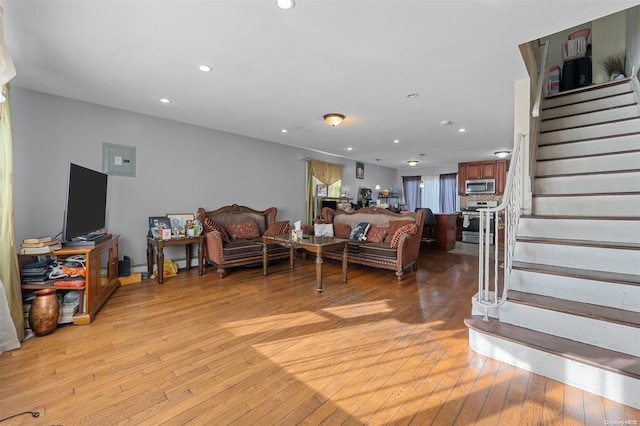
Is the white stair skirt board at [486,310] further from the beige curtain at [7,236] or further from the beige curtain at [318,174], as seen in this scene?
the beige curtain at [318,174]

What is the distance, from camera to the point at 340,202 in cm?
763

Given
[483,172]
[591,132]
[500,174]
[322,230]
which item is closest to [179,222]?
[322,230]

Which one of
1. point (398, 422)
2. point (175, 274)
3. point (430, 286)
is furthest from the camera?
point (175, 274)

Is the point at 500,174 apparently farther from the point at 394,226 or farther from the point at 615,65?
the point at 394,226

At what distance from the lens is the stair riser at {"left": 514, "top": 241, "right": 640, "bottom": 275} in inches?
81.7

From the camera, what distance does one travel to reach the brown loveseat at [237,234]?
425 cm

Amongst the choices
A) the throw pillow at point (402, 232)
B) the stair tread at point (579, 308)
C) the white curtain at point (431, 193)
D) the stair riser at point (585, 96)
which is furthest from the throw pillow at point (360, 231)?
the white curtain at point (431, 193)

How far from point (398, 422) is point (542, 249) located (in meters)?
1.96

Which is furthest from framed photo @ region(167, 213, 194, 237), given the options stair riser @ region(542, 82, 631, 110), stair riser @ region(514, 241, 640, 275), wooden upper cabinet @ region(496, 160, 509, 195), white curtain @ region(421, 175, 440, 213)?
wooden upper cabinet @ region(496, 160, 509, 195)

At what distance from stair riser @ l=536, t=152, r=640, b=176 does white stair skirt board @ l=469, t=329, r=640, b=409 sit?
224 centimetres

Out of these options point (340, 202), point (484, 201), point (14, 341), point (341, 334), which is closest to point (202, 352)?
point (341, 334)

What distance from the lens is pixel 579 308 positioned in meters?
1.90

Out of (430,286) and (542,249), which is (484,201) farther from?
(542,249)

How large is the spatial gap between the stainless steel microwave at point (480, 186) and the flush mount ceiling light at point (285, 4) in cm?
769
